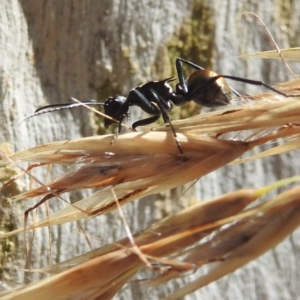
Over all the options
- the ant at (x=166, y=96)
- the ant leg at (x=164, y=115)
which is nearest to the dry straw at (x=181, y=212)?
the ant leg at (x=164, y=115)

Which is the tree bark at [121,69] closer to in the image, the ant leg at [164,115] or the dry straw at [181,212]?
the ant leg at [164,115]

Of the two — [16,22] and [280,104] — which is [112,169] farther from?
[16,22]

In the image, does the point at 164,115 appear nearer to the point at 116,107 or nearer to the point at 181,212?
the point at 116,107

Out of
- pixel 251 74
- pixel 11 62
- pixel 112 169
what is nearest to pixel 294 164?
pixel 251 74

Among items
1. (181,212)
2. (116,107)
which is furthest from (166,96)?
(181,212)

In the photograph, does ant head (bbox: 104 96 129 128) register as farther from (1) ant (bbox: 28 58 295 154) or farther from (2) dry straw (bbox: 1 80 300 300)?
(2) dry straw (bbox: 1 80 300 300)

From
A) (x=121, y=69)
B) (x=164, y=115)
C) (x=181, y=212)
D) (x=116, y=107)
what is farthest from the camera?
(x=121, y=69)
